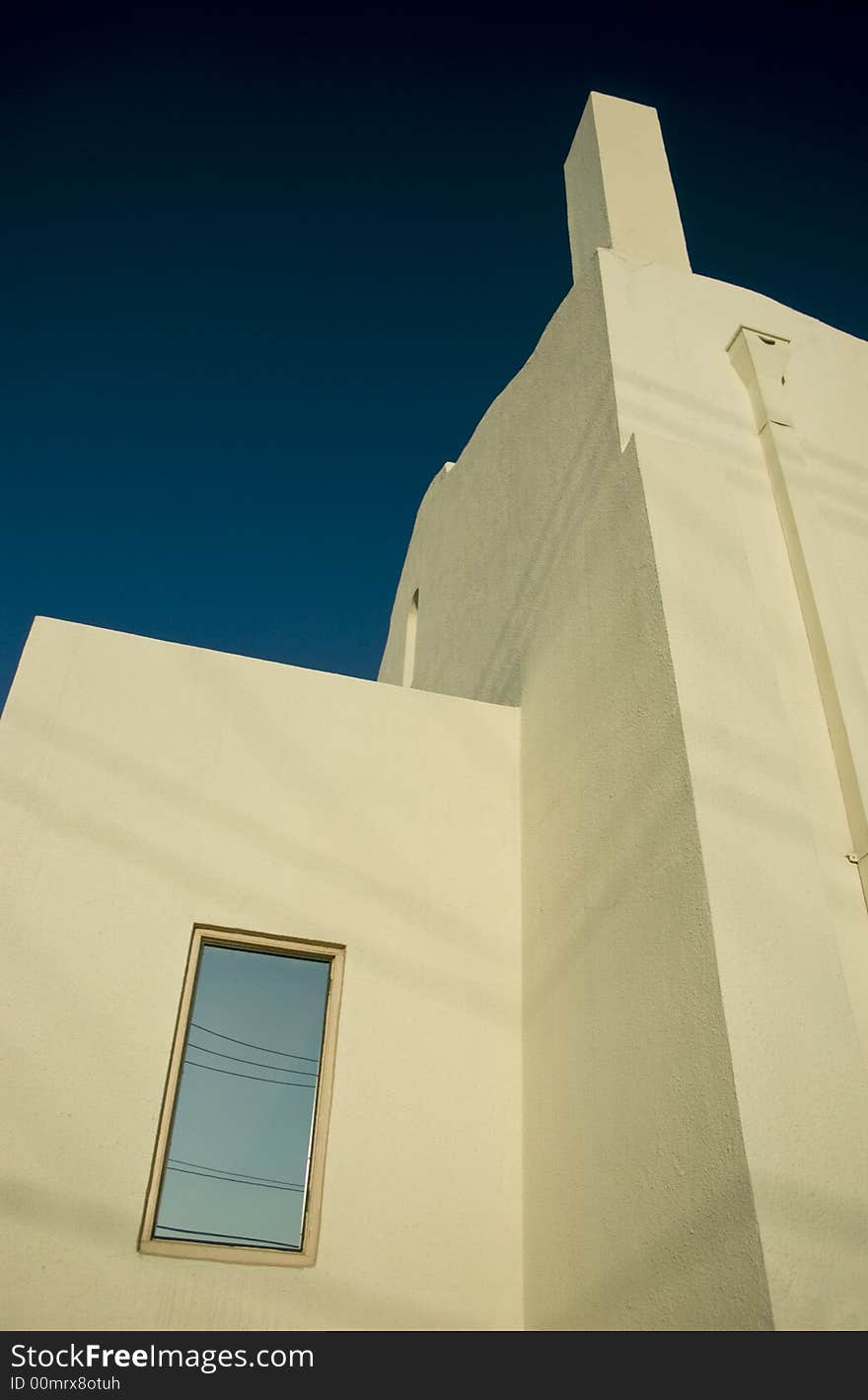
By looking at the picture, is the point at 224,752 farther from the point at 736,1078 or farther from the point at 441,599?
the point at 441,599

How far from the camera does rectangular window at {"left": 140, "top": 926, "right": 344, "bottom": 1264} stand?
4246mm

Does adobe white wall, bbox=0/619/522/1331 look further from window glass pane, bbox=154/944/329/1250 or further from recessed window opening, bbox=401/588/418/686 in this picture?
recessed window opening, bbox=401/588/418/686

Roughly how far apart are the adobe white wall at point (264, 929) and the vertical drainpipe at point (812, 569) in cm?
177

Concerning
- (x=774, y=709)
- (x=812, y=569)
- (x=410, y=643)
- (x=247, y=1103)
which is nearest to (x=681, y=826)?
(x=774, y=709)

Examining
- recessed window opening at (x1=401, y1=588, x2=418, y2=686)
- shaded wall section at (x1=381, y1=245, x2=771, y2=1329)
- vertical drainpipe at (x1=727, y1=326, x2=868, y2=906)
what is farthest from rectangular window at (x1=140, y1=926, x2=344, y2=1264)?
recessed window opening at (x1=401, y1=588, x2=418, y2=686)

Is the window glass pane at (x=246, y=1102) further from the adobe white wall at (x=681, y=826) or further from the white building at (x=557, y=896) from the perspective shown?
the adobe white wall at (x=681, y=826)

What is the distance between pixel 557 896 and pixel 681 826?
1152 millimetres

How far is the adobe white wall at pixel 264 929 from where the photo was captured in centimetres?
410

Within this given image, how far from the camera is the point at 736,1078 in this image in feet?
11.1

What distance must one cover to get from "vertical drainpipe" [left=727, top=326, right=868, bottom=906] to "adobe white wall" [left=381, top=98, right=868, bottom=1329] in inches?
1.6

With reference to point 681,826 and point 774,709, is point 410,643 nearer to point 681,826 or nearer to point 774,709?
point 774,709

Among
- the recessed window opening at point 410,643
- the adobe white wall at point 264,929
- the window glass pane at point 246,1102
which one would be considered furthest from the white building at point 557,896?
the recessed window opening at point 410,643
